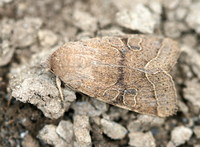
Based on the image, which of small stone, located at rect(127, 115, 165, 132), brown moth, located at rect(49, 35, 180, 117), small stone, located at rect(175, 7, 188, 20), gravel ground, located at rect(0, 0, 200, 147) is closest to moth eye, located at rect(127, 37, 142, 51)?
brown moth, located at rect(49, 35, 180, 117)

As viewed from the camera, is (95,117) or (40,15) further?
(40,15)

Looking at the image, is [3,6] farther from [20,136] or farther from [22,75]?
[20,136]

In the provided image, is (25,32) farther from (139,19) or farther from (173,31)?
(173,31)

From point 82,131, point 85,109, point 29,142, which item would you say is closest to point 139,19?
point 85,109

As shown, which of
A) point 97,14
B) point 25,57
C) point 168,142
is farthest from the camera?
point 97,14

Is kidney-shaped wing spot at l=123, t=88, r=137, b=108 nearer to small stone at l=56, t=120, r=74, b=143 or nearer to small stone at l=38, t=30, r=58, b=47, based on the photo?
small stone at l=56, t=120, r=74, b=143

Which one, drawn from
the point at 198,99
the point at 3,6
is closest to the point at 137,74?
the point at 198,99
